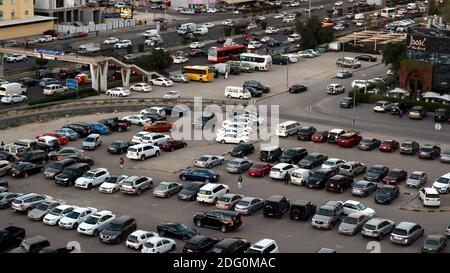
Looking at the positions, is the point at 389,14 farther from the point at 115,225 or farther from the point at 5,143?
the point at 115,225

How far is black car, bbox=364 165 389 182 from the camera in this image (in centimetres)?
3254

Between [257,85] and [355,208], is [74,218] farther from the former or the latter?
[257,85]

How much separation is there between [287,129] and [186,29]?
3764 cm

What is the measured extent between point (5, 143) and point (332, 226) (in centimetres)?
1755

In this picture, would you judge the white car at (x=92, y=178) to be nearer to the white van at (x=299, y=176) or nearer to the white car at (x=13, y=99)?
the white van at (x=299, y=176)

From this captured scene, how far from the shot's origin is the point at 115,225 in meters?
25.8

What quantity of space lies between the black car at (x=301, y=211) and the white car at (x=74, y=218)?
663 centimetres

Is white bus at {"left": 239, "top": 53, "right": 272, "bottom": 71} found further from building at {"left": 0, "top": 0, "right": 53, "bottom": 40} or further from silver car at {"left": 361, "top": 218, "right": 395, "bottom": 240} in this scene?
silver car at {"left": 361, "top": 218, "right": 395, "bottom": 240}

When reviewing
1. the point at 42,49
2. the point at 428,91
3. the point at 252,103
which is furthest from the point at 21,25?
the point at 428,91

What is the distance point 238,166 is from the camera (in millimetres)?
33750

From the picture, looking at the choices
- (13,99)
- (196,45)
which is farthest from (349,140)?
(196,45)

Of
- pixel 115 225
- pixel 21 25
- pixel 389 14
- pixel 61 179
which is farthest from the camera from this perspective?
Result: pixel 389 14

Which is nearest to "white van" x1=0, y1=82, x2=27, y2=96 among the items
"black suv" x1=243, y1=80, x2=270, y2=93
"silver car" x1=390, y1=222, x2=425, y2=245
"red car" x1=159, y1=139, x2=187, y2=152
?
"black suv" x1=243, y1=80, x2=270, y2=93

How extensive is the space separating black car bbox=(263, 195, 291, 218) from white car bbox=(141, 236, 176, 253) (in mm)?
4483
